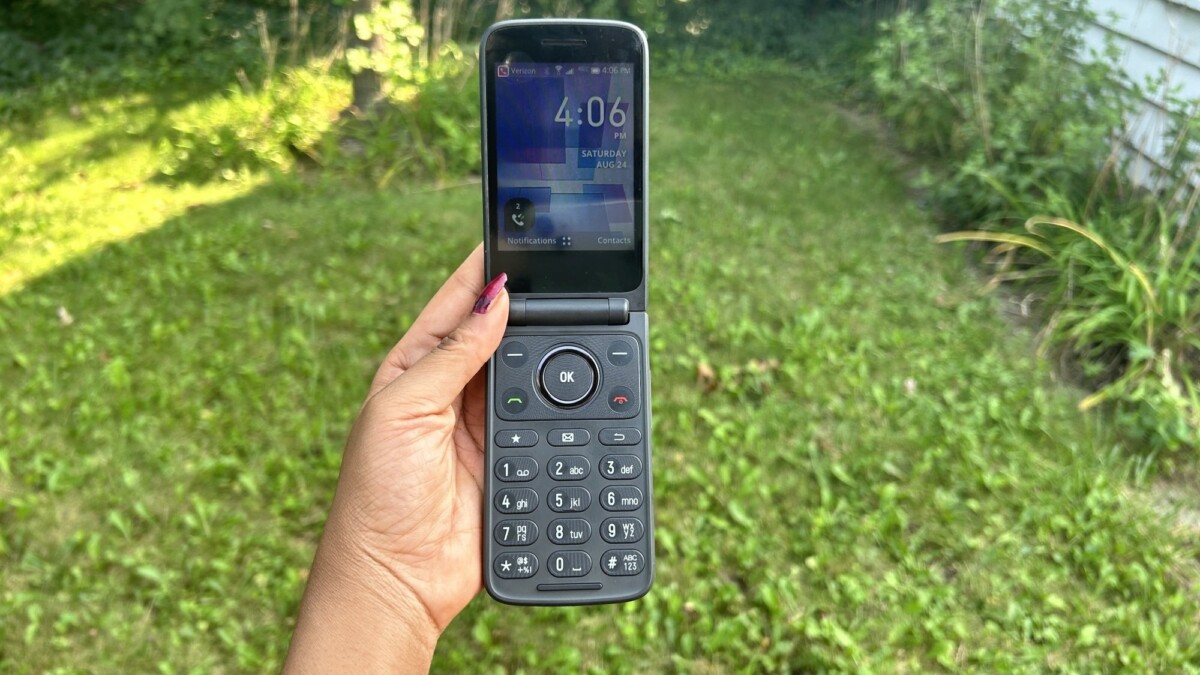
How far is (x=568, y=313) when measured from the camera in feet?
5.90

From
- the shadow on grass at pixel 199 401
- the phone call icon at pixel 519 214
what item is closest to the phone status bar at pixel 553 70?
the phone call icon at pixel 519 214

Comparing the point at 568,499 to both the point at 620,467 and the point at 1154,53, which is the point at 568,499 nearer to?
the point at 620,467

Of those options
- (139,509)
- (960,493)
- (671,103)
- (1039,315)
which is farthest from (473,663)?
(671,103)

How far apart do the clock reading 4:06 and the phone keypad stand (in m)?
0.49

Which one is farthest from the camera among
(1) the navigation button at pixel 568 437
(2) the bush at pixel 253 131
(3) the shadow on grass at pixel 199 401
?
(2) the bush at pixel 253 131

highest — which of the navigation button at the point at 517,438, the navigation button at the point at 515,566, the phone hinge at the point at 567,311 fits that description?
the phone hinge at the point at 567,311

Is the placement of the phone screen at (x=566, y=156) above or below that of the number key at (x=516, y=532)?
above

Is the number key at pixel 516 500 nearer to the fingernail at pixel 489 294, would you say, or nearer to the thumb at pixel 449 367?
the thumb at pixel 449 367

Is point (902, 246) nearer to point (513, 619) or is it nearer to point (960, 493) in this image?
point (960, 493)

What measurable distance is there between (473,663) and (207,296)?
99.8 inches

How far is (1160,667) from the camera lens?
2.38 metres

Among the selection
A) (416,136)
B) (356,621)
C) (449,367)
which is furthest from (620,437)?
(416,136)

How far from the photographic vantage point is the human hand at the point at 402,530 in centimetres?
154

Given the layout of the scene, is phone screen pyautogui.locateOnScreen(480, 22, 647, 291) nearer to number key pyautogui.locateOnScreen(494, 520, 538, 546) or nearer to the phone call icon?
the phone call icon
